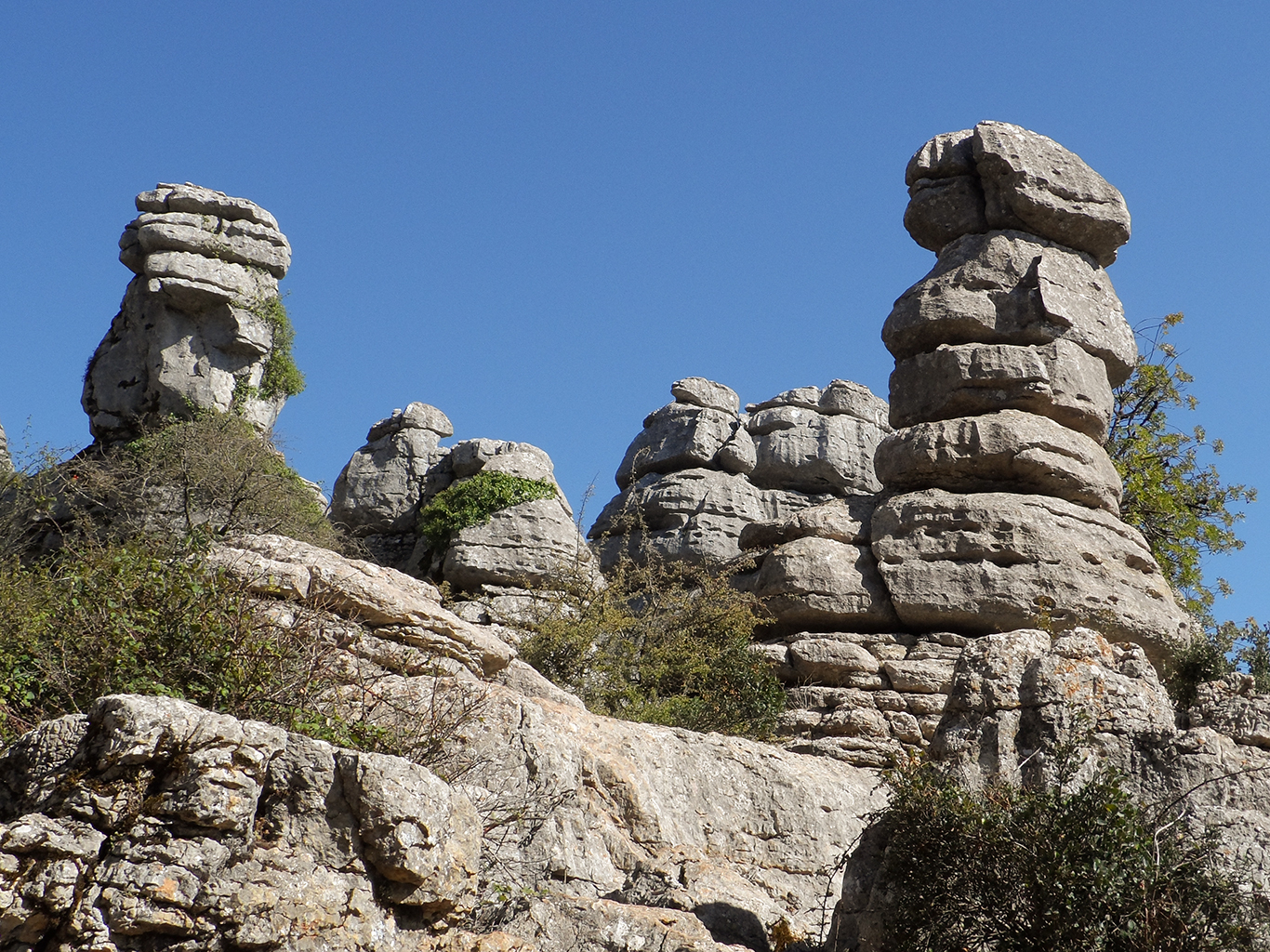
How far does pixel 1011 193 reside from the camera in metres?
18.7

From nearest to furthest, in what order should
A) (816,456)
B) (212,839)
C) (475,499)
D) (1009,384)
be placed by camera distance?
1. (212,839)
2. (1009,384)
3. (475,499)
4. (816,456)

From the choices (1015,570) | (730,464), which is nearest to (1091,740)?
(1015,570)

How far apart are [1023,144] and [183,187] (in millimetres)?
18341

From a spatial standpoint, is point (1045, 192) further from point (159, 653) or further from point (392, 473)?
point (392, 473)

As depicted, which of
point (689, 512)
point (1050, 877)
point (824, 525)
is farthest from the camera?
point (689, 512)

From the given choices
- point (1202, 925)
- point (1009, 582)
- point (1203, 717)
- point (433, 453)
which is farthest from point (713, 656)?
point (433, 453)

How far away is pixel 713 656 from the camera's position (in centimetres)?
1541

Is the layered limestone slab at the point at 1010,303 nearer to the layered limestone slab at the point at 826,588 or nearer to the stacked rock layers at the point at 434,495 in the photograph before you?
the layered limestone slab at the point at 826,588

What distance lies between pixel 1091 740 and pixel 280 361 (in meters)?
22.9

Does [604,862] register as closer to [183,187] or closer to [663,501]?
[663,501]

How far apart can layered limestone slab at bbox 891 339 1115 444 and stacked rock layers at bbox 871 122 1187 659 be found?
0.08 ft

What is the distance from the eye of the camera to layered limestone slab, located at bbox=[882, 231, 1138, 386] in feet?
58.8

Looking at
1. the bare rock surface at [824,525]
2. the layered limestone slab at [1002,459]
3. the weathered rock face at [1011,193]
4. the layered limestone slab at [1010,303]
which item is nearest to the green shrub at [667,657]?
the bare rock surface at [824,525]

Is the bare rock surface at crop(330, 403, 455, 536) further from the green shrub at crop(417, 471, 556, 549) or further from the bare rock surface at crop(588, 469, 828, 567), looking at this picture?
the bare rock surface at crop(588, 469, 828, 567)
